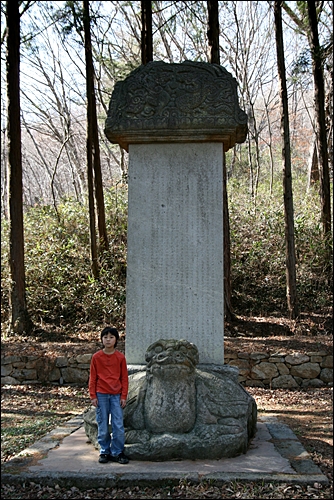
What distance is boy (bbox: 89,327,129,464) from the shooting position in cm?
447

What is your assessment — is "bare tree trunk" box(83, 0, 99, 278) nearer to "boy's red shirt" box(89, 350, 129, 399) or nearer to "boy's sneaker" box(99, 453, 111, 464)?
"boy's red shirt" box(89, 350, 129, 399)

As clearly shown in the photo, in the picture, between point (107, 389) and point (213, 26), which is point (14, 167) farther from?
point (107, 389)

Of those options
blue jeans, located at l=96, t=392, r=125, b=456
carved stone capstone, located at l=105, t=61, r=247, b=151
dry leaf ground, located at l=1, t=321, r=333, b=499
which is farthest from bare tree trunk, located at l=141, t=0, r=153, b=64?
blue jeans, located at l=96, t=392, r=125, b=456

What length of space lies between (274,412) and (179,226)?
3298 millimetres

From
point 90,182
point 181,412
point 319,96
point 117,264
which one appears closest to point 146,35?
point 90,182

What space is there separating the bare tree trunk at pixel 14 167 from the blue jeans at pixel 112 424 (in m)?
6.43

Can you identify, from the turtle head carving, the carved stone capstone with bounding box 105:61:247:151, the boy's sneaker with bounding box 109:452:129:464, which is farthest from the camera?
the carved stone capstone with bounding box 105:61:247:151

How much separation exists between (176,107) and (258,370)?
211 inches

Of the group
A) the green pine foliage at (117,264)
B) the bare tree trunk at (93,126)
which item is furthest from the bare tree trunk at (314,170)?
the bare tree trunk at (93,126)

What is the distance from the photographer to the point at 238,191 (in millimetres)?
16297

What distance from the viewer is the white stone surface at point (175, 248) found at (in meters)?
5.38

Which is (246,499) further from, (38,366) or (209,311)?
(38,366)

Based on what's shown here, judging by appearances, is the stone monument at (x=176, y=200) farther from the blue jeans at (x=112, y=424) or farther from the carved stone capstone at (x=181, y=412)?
the blue jeans at (x=112, y=424)

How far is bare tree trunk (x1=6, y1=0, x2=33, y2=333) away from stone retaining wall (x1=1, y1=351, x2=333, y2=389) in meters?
1.44
